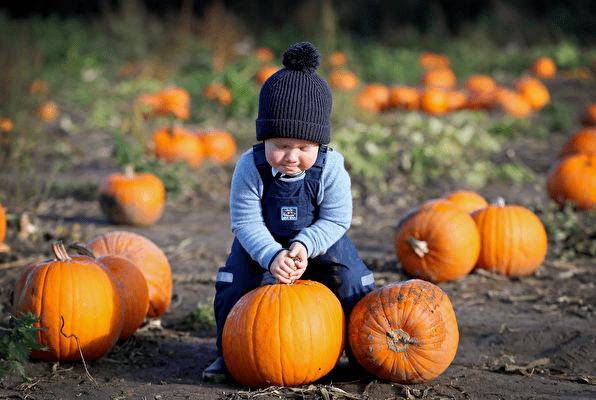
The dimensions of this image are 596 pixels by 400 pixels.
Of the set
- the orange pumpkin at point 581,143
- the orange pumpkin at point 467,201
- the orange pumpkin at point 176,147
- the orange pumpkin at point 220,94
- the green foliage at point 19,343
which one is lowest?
the green foliage at point 19,343

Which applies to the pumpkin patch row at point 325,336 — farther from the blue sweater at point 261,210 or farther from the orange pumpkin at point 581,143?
the orange pumpkin at point 581,143

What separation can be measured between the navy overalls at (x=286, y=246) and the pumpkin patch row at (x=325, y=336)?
0.20 meters

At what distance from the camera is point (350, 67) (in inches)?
509

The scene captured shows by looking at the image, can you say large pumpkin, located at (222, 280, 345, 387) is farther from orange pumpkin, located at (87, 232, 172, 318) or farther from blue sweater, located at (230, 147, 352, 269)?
orange pumpkin, located at (87, 232, 172, 318)

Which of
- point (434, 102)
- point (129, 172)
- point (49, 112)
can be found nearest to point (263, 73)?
point (434, 102)

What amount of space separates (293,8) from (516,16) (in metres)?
6.00

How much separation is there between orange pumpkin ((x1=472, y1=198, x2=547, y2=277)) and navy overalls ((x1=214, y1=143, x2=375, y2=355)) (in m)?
1.70

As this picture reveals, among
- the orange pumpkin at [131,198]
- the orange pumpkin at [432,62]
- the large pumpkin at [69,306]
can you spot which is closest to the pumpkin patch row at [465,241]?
the large pumpkin at [69,306]

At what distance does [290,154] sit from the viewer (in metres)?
3.00

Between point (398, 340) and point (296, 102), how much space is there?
1.13m

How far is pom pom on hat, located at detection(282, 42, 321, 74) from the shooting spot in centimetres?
301

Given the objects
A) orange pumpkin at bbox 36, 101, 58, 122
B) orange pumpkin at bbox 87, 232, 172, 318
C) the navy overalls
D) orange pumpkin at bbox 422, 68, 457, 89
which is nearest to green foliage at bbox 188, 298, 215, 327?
orange pumpkin at bbox 87, 232, 172, 318

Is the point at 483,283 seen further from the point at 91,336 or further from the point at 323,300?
the point at 91,336

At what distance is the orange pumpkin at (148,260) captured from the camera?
3.84 m
